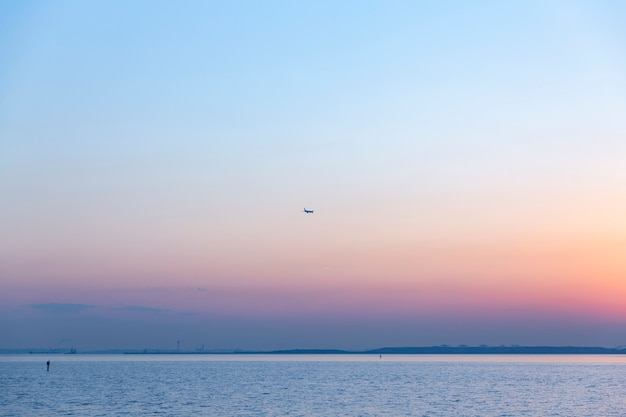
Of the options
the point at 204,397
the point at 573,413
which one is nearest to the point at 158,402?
the point at 204,397

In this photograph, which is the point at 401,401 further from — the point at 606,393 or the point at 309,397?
the point at 606,393

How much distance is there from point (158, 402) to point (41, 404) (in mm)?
12213

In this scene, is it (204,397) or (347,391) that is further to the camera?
(347,391)

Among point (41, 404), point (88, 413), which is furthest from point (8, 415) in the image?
point (41, 404)

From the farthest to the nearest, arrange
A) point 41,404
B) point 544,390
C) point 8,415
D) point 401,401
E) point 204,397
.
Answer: point 544,390 < point 204,397 < point 401,401 < point 41,404 < point 8,415

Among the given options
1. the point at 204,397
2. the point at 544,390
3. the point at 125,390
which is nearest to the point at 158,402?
the point at 204,397

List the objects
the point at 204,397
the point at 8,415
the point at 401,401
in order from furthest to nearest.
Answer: the point at 204,397 → the point at 401,401 → the point at 8,415

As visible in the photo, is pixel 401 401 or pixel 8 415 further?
pixel 401 401

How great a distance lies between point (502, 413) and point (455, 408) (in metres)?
5.64

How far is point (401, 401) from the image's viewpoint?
89.1 meters

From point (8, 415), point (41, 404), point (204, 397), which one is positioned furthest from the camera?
point (204, 397)

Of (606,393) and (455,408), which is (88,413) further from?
(606,393)

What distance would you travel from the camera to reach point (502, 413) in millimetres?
76500

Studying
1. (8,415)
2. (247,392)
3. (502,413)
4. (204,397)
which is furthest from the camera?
(247,392)
